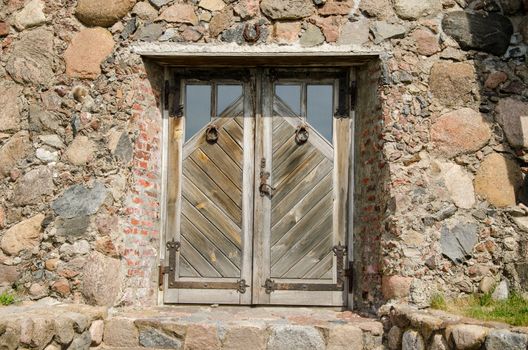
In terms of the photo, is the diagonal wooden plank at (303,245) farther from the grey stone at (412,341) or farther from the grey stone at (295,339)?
the grey stone at (412,341)

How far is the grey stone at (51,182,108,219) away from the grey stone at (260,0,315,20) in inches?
75.6

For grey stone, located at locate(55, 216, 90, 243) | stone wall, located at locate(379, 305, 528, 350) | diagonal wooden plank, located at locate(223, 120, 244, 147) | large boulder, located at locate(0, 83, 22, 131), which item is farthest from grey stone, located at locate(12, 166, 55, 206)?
stone wall, located at locate(379, 305, 528, 350)

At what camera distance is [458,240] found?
4.84 meters

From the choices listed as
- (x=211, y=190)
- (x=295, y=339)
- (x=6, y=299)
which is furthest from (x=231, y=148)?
(x=6, y=299)

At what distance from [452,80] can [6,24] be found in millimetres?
3675

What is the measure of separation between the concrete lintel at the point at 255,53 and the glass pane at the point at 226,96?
1.06 feet

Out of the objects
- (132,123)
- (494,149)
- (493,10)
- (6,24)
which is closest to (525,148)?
(494,149)

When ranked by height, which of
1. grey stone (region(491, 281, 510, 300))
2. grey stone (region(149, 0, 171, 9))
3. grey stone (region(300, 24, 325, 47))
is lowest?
grey stone (region(491, 281, 510, 300))

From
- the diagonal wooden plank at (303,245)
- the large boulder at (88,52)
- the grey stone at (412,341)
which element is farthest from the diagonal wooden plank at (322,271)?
the large boulder at (88,52)

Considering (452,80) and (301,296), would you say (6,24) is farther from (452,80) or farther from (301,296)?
(452,80)

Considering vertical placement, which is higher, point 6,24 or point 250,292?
point 6,24

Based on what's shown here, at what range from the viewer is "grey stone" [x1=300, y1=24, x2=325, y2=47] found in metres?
5.14

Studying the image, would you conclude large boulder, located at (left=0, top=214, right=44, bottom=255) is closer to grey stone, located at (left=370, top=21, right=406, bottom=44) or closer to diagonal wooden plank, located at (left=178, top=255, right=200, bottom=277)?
diagonal wooden plank, located at (left=178, top=255, right=200, bottom=277)

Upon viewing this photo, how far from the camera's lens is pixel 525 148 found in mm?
5000
